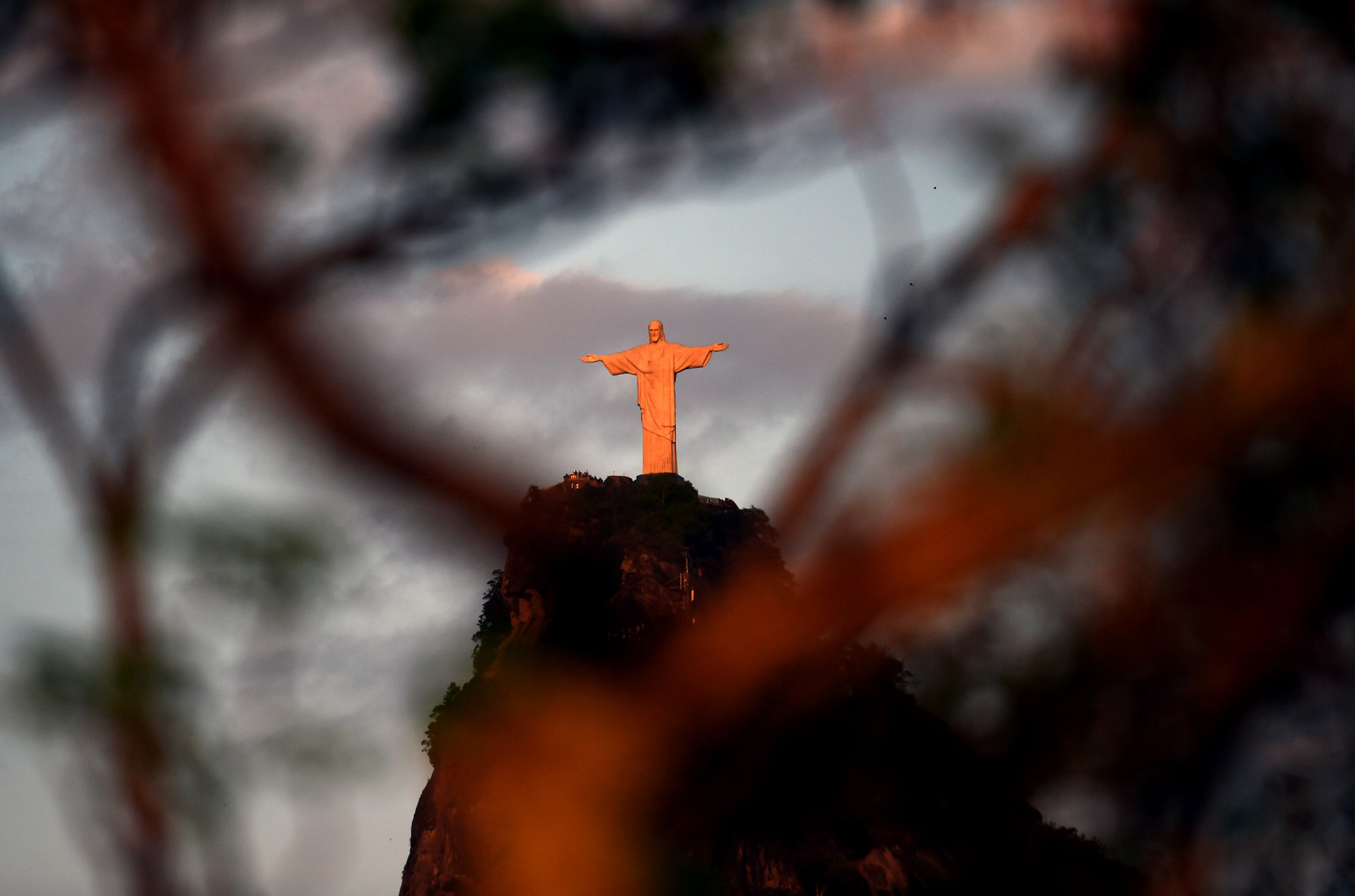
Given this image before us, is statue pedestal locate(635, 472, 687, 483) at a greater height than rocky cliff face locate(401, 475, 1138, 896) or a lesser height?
greater

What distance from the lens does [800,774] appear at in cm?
632

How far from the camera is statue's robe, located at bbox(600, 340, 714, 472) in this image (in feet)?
51.4

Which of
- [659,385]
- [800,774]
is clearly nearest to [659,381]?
[659,385]

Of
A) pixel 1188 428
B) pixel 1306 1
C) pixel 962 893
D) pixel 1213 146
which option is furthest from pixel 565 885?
pixel 1306 1

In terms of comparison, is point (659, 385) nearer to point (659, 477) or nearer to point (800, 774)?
point (659, 477)

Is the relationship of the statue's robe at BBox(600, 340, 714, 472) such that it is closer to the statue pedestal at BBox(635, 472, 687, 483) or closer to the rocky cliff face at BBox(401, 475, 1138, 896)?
the statue pedestal at BBox(635, 472, 687, 483)

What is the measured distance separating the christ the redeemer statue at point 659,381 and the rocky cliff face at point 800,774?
211cm

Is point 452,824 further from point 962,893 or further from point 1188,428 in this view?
point 1188,428

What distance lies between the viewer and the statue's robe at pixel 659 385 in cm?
1567

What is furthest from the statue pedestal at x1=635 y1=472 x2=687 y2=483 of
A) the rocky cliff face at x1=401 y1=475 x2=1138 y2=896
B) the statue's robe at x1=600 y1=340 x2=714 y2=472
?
the rocky cliff face at x1=401 y1=475 x2=1138 y2=896

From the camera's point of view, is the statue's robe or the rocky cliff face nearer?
the rocky cliff face

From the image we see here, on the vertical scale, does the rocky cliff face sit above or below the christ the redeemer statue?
below

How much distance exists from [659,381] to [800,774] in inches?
383

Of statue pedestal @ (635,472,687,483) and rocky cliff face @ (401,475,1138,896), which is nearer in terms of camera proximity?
rocky cliff face @ (401,475,1138,896)
